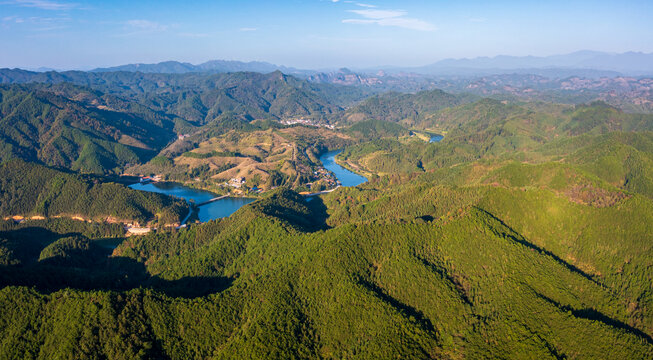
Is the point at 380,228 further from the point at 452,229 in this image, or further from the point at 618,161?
the point at 618,161

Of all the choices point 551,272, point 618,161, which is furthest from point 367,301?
point 618,161

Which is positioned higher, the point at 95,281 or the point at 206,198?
the point at 95,281

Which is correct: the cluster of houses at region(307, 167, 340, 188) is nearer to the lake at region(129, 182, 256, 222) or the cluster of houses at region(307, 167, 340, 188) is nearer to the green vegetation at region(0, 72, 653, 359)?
the lake at region(129, 182, 256, 222)

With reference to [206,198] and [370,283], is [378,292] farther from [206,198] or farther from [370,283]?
[206,198]

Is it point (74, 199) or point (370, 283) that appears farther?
point (74, 199)

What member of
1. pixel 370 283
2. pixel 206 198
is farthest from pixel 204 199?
pixel 370 283

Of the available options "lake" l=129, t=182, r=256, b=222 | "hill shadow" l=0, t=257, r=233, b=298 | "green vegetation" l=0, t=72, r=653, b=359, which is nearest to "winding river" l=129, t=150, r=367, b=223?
"lake" l=129, t=182, r=256, b=222
